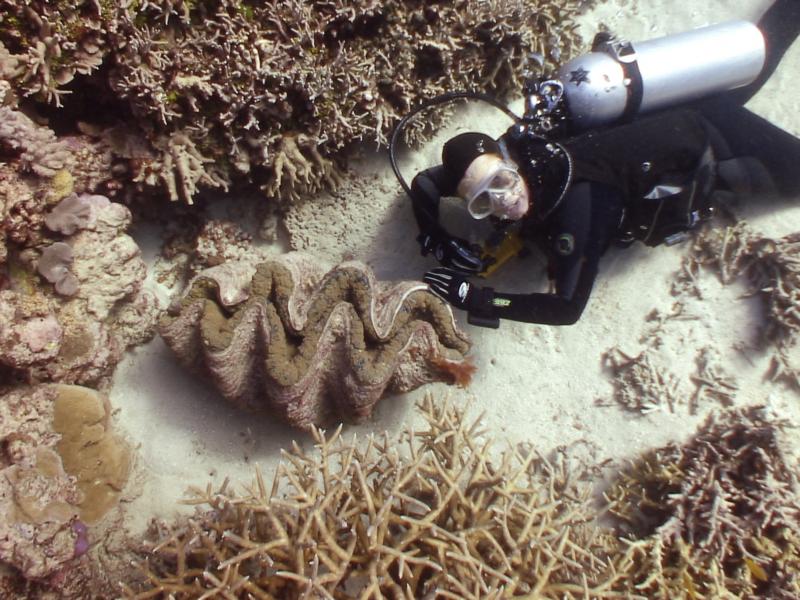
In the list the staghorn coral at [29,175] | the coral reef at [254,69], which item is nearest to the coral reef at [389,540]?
the staghorn coral at [29,175]

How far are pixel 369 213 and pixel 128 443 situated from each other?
237cm

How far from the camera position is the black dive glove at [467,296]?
340 centimetres

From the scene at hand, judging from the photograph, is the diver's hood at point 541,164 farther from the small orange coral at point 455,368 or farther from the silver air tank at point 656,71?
the small orange coral at point 455,368

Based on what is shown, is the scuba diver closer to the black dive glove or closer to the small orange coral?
the black dive glove

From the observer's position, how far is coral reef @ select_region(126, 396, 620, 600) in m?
2.76

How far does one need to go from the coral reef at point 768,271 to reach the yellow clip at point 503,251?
4.72 feet

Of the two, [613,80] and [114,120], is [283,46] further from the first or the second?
[613,80]

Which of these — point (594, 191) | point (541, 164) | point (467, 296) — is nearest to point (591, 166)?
point (594, 191)

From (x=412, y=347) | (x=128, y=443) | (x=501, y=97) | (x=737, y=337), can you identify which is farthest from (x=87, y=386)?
(x=737, y=337)

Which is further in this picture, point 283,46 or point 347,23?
point 347,23

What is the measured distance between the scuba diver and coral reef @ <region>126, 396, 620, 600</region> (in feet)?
3.44

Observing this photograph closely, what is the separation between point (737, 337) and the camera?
4043 millimetres

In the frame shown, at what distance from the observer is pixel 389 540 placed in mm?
2959

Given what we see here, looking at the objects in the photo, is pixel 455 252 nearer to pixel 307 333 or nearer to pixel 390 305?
pixel 390 305
